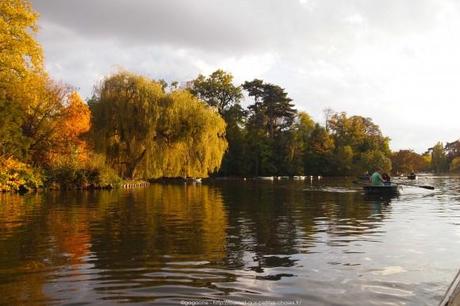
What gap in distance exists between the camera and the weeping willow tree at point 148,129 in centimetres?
4381

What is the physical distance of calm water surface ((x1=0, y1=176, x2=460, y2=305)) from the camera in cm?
782

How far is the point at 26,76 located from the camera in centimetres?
2920

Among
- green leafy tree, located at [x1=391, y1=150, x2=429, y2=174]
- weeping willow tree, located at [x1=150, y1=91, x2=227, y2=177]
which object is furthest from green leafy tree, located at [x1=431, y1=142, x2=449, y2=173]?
weeping willow tree, located at [x1=150, y1=91, x2=227, y2=177]

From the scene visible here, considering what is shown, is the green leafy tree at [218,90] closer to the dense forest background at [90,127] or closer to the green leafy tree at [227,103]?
the green leafy tree at [227,103]

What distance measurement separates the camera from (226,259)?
35.0 feet

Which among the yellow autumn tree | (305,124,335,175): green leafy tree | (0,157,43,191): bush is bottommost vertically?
(0,157,43,191): bush

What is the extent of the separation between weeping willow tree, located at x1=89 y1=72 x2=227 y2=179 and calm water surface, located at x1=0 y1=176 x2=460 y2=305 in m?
24.6

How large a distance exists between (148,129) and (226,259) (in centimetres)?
3439

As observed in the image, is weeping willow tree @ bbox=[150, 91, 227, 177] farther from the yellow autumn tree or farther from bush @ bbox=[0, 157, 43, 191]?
the yellow autumn tree

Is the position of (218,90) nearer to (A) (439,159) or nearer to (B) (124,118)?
A: (B) (124,118)

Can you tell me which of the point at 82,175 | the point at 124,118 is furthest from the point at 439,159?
Answer: the point at 82,175

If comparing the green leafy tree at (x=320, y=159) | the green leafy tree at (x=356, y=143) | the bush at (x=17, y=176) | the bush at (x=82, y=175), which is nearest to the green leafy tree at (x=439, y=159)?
the green leafy tree at (x=356, y=143)

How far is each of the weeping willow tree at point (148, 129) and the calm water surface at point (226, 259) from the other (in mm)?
24609

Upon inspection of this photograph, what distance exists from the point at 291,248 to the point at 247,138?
76.1 meters
